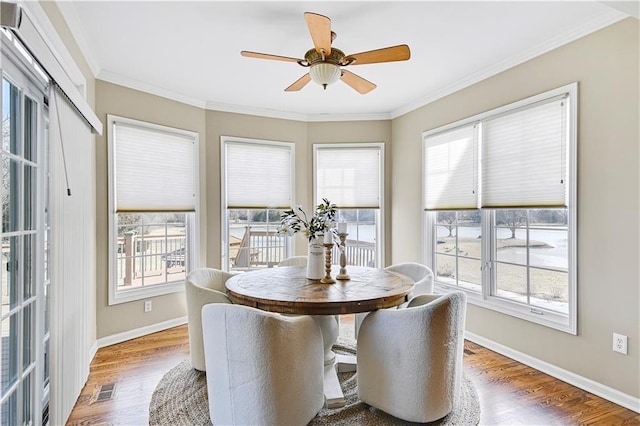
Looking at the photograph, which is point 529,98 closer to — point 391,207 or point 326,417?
point 391,207

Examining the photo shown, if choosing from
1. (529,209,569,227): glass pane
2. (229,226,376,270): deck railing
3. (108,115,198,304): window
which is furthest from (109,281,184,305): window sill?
(529,209,569,227): glass pane

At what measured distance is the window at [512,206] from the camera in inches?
104

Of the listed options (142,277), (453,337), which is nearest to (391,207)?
(453,337)

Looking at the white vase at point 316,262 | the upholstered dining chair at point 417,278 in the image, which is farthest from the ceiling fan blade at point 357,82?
the upholstered dining chair at point 417,278

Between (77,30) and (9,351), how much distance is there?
2199mm

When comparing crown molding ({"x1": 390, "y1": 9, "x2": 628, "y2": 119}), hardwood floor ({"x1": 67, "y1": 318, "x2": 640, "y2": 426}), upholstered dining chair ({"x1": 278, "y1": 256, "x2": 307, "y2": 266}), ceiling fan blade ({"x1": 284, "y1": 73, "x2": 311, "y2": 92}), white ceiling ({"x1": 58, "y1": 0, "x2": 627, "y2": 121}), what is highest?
white ceiling ({"x1": 58, "y1": 0, "x2": 627, "y2": 121})

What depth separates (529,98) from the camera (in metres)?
2.86

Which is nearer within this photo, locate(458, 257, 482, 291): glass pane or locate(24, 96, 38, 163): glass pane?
locate(24, 96, 38, 163): glass pane

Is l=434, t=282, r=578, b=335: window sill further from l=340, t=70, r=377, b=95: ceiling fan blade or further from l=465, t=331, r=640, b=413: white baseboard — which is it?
l=340, t=70, r=377, b=95: ceiling fan blade

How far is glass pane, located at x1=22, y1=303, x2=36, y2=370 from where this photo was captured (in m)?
1.80

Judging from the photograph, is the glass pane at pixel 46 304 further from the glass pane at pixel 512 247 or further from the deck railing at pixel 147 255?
the glass pane at pixel 512 247

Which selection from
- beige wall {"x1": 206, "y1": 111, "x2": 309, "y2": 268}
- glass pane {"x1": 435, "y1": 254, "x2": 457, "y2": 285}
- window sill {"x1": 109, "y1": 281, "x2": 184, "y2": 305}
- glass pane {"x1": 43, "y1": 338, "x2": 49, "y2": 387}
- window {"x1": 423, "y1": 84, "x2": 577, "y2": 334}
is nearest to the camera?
glass pane {"x1": 43, "y1": 338, "x2": 49, "y2": 387}

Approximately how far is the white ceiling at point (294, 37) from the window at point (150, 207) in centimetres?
53

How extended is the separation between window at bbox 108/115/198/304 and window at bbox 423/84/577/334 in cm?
285
